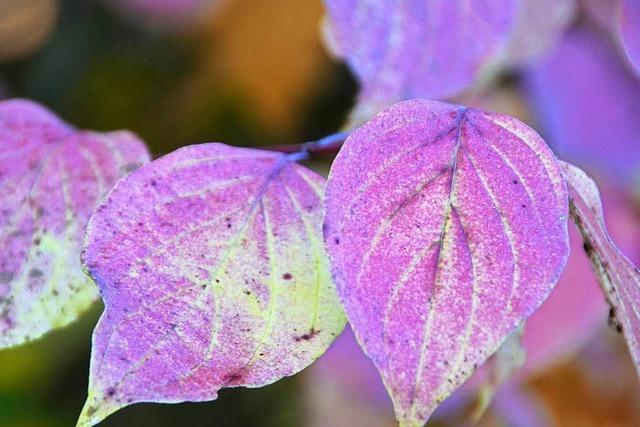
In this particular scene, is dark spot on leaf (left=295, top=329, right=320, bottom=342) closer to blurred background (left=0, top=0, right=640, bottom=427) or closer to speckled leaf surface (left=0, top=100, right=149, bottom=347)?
speckled leaf surface (left=0, top=100, right=149, bottom=347)

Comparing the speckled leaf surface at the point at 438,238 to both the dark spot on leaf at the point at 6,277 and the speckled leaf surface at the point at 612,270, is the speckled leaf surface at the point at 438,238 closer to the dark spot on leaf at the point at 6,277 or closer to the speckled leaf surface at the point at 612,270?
the speckled leaf surface at the point at 612,270

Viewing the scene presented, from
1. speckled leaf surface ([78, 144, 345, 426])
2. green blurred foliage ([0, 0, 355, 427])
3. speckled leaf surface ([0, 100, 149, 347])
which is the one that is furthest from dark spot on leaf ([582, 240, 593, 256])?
green blurred foliage ([0, 0, 355, 427])

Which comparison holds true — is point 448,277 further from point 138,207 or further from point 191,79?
point 191,79

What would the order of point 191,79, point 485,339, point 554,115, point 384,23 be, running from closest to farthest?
point 485,339, point 384,23, point 554,115, point 191,79

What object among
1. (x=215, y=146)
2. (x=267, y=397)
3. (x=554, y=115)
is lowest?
(x=267, y=397)

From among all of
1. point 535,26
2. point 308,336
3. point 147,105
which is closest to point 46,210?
point 308,336

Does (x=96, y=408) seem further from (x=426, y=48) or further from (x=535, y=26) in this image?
(x=535, y=26)

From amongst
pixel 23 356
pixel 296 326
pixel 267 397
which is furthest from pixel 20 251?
pixel 267 397
